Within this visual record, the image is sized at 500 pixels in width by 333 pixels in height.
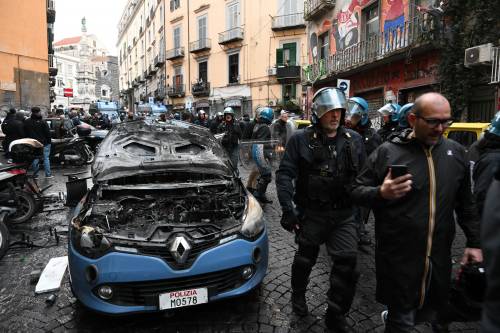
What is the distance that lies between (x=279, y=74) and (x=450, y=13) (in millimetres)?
18662

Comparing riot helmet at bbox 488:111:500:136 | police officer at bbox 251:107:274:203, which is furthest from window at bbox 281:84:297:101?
riot helmet at bbox 488:111:500:136

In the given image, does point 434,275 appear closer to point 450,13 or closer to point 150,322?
Result: point 150,322

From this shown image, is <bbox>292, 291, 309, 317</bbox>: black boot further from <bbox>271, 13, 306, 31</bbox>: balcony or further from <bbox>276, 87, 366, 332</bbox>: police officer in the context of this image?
<bbox>271, 13, 306, 31</bbox>: balcony

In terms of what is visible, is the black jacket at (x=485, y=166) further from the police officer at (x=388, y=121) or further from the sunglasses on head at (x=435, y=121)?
the police officer at (x=388, y=121)

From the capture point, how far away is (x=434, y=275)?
7.73 feet

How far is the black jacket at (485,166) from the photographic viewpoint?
264 cm

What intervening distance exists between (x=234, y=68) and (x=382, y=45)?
21.1 meters

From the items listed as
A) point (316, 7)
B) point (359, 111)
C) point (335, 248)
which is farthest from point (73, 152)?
point (316, 7)

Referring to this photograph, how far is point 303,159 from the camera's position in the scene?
10.4 ft

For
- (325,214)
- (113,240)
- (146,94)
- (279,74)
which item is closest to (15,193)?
(113,240)

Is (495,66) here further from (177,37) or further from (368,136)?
(177,37)

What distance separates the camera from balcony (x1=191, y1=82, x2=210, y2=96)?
34906mm

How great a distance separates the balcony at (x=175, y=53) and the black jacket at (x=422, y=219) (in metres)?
37.6

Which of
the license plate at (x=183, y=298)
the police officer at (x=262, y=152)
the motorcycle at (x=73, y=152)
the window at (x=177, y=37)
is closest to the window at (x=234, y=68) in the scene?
the window at (x=177, y=37)
